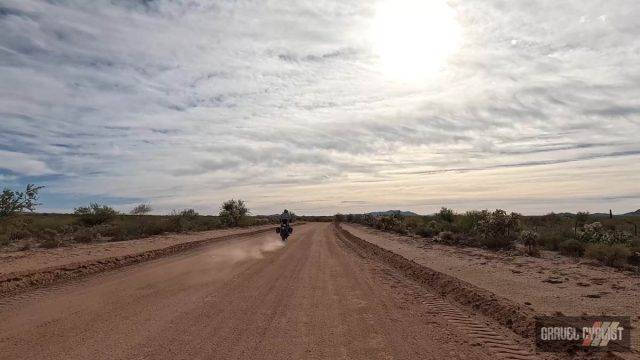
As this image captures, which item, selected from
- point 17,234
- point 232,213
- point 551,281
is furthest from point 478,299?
point 232,213

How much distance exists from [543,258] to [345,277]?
9709 millimetres

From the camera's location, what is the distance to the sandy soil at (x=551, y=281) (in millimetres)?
10023

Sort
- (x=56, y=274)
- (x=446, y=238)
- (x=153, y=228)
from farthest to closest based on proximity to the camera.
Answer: (x=153, y=228), (x=446, y=238), (x=56, y=274)

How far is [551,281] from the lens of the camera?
1358cm

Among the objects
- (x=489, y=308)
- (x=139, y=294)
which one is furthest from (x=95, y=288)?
(x=489, y=308)

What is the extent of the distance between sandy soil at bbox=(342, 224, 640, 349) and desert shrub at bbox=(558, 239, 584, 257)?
2.15ft

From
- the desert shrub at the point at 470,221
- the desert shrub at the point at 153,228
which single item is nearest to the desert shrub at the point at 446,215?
the desert shrub at the point at 470,221

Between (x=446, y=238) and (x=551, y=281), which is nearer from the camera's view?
(x=551, y=281)

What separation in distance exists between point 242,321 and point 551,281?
29.9 feet

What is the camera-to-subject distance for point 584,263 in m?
17.8

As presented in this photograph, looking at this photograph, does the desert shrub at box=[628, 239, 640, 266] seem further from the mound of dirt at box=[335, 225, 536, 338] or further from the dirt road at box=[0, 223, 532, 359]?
the dirt road at box=[0, 223, 532, 359]

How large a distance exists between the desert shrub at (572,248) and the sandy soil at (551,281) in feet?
2.15

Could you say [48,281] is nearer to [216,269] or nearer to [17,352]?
[216,269]

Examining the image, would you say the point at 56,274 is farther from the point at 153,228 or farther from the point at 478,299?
the point at 153,228
